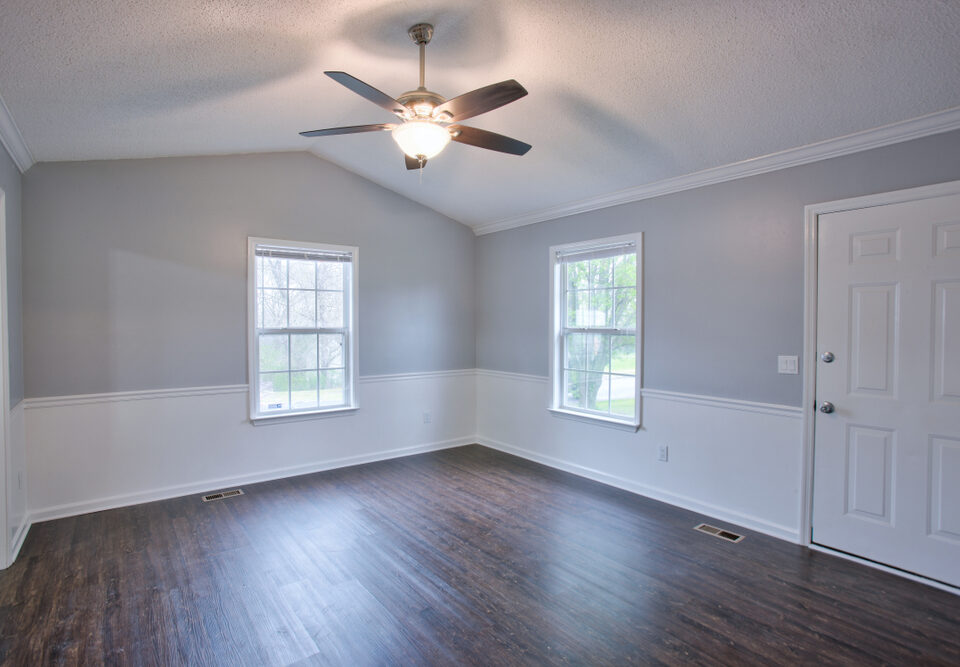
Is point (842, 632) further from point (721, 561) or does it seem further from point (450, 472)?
point (450, 472)

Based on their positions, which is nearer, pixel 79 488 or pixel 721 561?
pixel 721 561

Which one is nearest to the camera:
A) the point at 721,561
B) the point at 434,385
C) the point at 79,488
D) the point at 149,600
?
the point at 149,600

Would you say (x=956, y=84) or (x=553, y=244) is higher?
(x=956, y=84)

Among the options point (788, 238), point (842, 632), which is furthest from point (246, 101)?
point (842, 632)

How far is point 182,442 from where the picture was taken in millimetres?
3916

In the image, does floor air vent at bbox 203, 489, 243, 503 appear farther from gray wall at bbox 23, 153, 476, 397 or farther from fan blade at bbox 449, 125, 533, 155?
fan blade at bbox 449, 125, 533, 155

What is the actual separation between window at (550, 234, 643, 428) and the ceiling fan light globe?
2146 mm

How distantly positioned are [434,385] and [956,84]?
437cm

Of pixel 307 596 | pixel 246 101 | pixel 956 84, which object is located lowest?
pixel 307 596

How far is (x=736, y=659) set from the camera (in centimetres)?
202

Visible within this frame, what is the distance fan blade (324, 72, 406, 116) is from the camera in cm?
190

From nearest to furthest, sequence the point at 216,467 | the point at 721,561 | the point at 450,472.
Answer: the point at 721,561
the point at 216,467
the point at 450,472

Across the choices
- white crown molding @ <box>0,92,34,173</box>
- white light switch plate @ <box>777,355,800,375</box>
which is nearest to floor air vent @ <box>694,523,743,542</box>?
white light switch plate @ <box>777,355,800,375</box>

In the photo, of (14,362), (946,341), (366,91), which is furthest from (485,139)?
(14,362)
